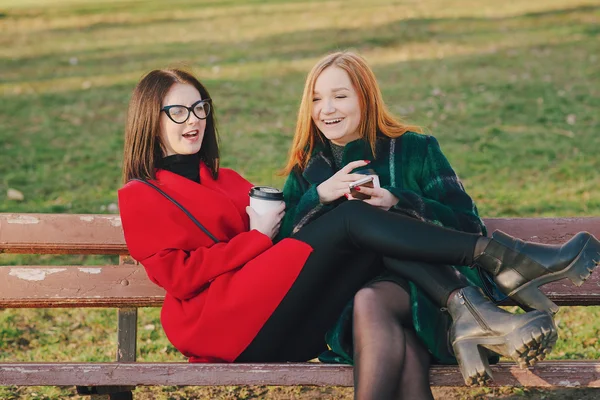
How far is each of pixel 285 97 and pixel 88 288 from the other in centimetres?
663

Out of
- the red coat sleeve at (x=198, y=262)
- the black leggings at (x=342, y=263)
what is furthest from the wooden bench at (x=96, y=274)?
the black leggings at (x=342, y=263)

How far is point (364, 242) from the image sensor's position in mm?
3047

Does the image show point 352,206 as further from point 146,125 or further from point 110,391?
point 110,391

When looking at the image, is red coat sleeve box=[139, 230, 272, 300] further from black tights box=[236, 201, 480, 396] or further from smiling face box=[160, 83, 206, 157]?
smiling face box=[160, 83, 206, 157]

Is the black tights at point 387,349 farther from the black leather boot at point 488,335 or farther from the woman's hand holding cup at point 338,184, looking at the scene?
the woman's hand holding cup at point 338,184

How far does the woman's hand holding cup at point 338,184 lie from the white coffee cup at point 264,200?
17cm

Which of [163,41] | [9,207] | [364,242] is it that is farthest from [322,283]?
[163,41]

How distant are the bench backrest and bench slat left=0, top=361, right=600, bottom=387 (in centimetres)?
56

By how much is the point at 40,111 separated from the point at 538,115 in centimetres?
549

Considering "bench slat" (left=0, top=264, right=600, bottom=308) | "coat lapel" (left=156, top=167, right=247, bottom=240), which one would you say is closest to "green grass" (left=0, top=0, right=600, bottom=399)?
"coat lapel" (left=156, top=167, right=247, bottom=240)

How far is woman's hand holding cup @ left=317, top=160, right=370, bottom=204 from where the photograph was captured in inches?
131

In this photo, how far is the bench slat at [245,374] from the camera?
9.59 ft

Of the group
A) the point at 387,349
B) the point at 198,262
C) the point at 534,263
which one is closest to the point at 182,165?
the point at 198,262

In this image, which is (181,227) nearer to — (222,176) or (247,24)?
(222,176)
